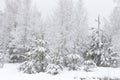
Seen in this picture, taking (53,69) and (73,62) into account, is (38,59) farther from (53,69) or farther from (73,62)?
(73,62)

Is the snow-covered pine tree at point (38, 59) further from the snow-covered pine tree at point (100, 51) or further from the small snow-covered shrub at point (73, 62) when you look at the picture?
the snow-covered pine tree at point (100, 51)

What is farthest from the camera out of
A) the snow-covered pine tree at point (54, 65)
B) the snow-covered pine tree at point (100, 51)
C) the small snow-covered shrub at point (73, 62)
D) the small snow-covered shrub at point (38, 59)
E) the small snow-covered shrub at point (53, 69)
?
the snow-covered pine tree at point (100, 51)

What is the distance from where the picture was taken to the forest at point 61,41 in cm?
1413

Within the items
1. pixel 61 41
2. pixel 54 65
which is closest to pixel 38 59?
pixel 54 65

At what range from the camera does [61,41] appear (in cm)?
1702

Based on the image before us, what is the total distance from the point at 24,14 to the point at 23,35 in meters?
2.59

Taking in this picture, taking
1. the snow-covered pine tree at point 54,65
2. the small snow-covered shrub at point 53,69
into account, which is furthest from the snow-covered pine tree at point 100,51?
the small snow-covered shrub at point 53,69

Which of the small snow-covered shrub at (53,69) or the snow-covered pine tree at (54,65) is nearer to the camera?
the small snow-covered shrub at (53,69)

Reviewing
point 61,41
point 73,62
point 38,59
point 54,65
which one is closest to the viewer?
point 54,65

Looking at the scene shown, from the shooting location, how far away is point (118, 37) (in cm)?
1752

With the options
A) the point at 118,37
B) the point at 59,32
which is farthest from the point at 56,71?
the point at 118,37

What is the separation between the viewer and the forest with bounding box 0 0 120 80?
14.1m

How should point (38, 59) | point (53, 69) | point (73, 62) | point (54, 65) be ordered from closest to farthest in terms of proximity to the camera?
point (53, 69)
point (54, 65)
point (38, 59)
point (73, 62)

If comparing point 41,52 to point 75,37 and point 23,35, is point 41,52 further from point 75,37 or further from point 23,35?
point 23,35
